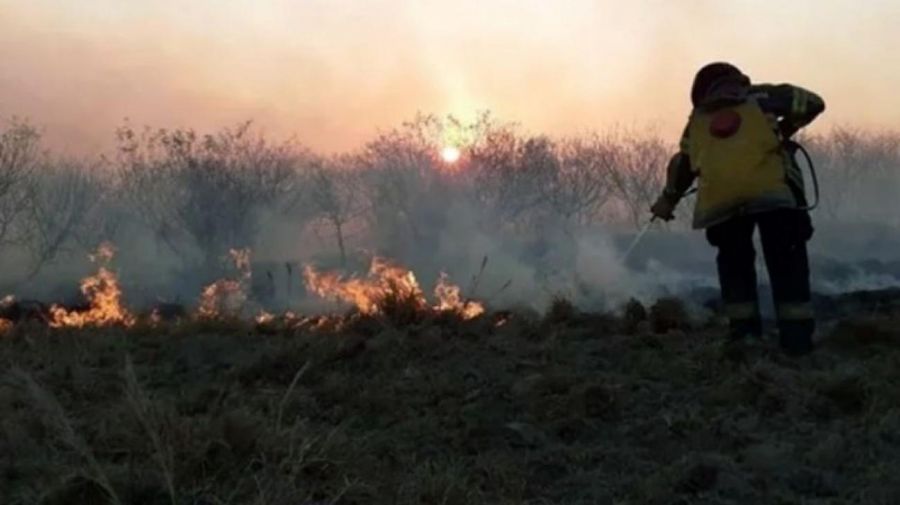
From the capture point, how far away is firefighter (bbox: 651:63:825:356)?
611 cm

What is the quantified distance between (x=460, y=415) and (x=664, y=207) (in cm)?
290

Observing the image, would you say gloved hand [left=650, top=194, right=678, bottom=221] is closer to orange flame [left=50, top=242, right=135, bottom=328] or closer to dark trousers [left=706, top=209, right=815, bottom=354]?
dark trousers [left=706, top=209, right=815, bottom=354]

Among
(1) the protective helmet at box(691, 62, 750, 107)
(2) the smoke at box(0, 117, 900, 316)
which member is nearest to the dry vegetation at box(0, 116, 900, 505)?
(1) the protective helmet at box(691, 62, 750, 107)

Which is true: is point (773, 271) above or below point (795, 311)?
above

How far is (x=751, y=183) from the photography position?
20.1ft

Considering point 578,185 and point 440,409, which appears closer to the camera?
point 440,409

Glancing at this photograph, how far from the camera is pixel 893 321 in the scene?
20.5 ft

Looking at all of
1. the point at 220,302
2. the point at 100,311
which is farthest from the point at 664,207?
the point at 100,311

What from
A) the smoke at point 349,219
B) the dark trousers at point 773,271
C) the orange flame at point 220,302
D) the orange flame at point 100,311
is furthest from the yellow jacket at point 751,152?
the smoke at point 349,219

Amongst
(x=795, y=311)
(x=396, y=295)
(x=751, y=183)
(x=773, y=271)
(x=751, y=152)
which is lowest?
(x=795, y=311)

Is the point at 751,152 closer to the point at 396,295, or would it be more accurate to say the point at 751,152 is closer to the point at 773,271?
the point at 773,271

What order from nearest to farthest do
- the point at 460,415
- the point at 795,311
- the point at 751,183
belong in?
1. the point at 460,415
2. the point at 795,311
3. the point at 751,183

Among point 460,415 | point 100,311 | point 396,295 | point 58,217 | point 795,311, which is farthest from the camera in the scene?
point 58,217

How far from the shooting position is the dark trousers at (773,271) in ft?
19.2
